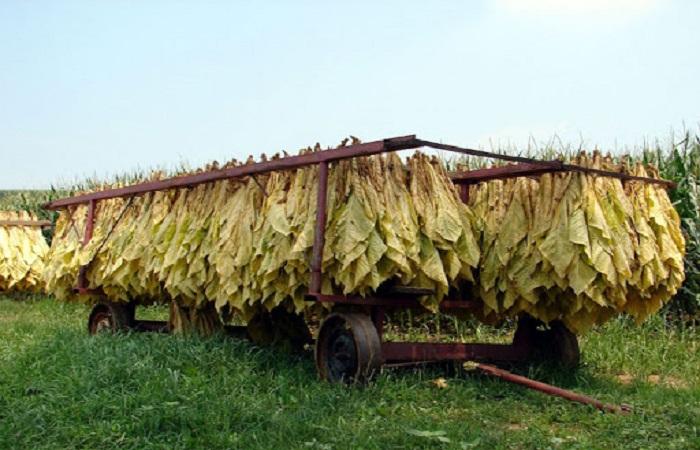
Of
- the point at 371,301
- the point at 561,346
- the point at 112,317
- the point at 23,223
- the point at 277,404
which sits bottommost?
the point at 277,404

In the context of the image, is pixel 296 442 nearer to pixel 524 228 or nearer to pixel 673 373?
pixel 524 228

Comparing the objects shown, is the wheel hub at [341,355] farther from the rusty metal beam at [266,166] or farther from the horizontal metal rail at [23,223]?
the horizontal metal rail at [23,223]

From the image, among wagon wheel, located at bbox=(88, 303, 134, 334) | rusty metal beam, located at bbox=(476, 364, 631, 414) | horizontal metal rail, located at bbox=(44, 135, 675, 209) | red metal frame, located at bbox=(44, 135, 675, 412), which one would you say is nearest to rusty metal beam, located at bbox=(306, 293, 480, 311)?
red metal frame, located at bbox=(44, 135, 675, 412)

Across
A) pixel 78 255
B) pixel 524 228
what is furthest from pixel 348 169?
pixel 78 255

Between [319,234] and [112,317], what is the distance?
3.99 meters

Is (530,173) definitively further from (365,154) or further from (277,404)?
(277,404)

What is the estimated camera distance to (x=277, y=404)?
5.48 m

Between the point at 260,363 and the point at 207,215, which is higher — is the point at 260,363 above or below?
below

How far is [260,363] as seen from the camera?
6.61m

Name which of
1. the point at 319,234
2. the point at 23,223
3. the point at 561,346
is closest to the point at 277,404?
the point at 319,234

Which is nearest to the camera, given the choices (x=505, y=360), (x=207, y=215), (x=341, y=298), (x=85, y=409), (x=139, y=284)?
(x=85, y=409)

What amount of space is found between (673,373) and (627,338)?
151 cm

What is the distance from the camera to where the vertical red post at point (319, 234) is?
575cm

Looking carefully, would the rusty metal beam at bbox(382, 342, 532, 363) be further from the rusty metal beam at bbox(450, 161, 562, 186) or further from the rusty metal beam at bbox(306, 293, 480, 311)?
the rusty metal beam at bbox(450, 161, 562, 186)
